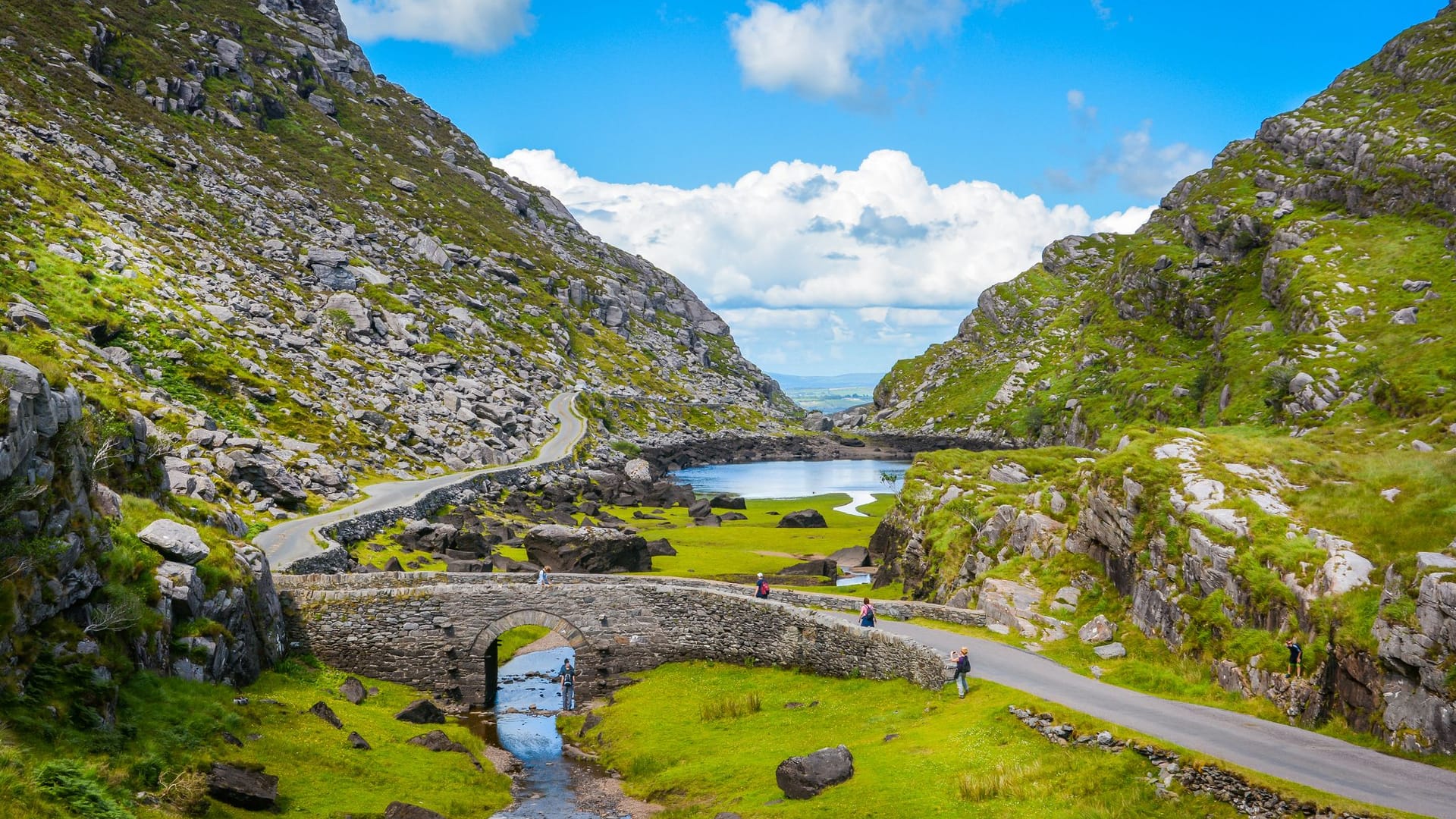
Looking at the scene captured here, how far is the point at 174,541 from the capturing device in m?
33.3

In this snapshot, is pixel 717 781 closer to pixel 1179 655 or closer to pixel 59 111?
pixel 1179 655

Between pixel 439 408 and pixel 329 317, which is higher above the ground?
pixel 329 317

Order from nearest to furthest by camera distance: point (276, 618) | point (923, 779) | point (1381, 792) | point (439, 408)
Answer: point (1381, 792) → point (923, 779) → point (276, 618) → point (439, 408)

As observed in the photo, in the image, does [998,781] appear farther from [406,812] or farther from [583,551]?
[583,551]

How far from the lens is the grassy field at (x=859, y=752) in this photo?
75.8 ft

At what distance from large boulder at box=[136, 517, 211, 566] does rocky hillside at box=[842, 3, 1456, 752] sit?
35467mm

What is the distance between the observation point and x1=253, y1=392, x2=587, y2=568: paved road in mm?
54219

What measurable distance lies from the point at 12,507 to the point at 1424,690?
39680mm

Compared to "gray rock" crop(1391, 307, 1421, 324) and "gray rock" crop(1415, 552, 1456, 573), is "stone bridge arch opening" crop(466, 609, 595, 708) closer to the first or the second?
"gray rock" crop(1415, 552, 1456, 573)

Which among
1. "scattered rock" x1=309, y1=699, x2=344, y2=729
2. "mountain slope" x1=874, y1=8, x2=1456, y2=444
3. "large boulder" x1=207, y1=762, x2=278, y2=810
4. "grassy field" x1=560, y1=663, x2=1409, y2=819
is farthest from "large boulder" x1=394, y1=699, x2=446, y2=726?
"mountain slope" x1=874, y1=8, x2=1456, y2=444

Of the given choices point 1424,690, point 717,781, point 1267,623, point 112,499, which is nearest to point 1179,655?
point 1267,623

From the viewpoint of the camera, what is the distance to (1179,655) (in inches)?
1298

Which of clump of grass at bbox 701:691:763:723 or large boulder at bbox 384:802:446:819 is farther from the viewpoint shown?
clump of grass at bbox 701:691:763:723

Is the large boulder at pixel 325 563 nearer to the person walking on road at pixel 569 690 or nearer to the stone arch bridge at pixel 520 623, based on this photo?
the stone arch bridge at pixel 520 623
